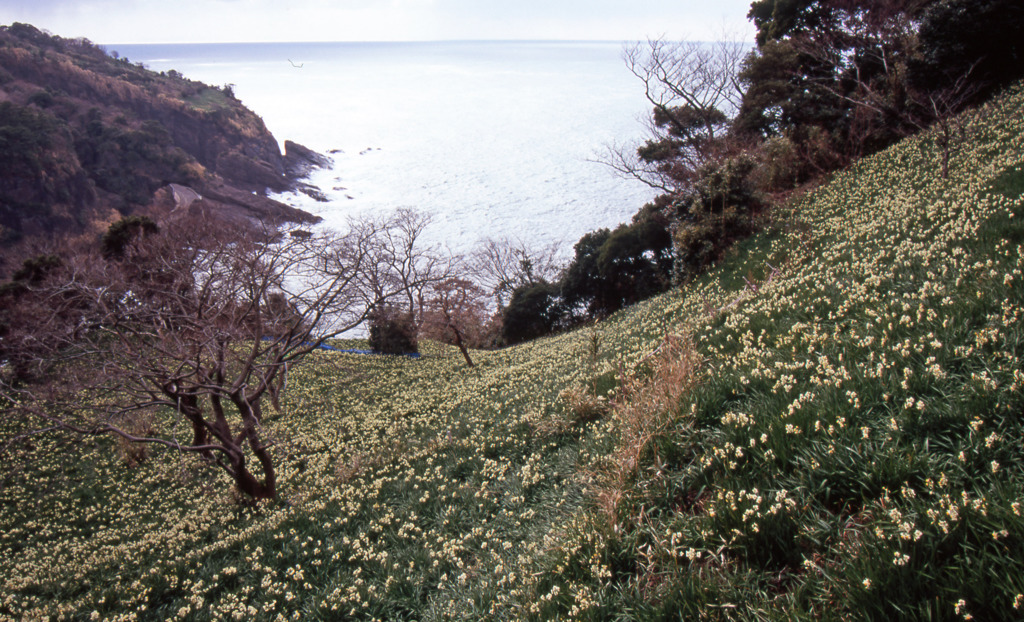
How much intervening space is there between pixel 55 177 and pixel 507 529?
2488 inches

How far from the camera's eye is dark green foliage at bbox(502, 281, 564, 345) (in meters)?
37.0

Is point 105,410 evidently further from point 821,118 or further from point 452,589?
point 821,118

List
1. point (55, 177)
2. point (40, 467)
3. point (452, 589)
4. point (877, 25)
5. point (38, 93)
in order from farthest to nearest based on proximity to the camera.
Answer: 1. point (38, 93)
2. point (55, 177)
3. point (877, 25)
4. point (40, 467)
5. point (452, 589)

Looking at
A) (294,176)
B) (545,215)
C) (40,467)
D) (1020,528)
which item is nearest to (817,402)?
(1020,528)

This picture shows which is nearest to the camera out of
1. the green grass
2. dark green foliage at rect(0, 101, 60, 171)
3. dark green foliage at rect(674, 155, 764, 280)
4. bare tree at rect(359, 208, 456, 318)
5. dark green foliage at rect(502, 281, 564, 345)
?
bare tree at rect(359, 208, 456, 318)

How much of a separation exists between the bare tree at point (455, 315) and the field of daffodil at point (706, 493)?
53.6 ft

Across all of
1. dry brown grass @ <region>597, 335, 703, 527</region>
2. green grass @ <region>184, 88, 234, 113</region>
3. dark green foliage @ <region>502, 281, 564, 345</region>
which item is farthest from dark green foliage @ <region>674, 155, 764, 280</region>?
green grass @ <region>184, 88, 234, 113</region>

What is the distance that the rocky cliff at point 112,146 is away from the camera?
147 ft

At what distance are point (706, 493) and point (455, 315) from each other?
24.7 m

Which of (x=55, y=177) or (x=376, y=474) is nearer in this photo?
(x=376, y=474)

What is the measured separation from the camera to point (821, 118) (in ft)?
84.5

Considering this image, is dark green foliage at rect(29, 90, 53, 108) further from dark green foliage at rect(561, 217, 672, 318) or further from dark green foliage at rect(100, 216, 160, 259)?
dark green foliage at rect(561, 217, 672, 318)

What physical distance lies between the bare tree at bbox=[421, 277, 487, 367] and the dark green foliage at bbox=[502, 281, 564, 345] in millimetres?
3739

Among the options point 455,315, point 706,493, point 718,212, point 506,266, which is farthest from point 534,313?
point 706,493
